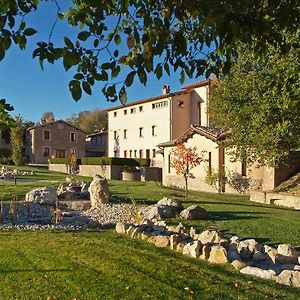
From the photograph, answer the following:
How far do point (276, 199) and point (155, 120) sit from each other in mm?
25766

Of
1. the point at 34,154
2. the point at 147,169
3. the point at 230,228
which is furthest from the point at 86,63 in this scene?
the point at 34,154

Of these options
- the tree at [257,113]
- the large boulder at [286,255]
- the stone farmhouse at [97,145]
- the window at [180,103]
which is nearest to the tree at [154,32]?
the large boulder at [286,255]

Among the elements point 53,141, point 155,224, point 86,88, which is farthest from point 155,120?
point 86,88

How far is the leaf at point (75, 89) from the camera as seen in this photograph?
9.71 ft

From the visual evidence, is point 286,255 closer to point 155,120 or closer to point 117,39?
point 117,39

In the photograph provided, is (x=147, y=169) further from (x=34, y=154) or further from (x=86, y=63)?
(x=86, y=63)

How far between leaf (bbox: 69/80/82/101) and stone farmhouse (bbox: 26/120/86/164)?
5865cm

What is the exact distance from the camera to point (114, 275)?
6.48 m

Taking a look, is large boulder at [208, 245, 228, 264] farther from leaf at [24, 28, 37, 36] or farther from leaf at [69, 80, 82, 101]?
leaf at [24, 28, 37, 36]

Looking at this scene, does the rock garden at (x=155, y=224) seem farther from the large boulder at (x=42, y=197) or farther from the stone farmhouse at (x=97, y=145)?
the stone farmhouse at (x=97, y=145)

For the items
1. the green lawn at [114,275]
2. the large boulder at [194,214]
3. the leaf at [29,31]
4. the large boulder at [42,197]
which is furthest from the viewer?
the large boulder at [42,197]

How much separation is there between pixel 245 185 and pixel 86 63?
78.0ft

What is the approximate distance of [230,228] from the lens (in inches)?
468

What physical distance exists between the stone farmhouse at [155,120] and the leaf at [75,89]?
3656cm
